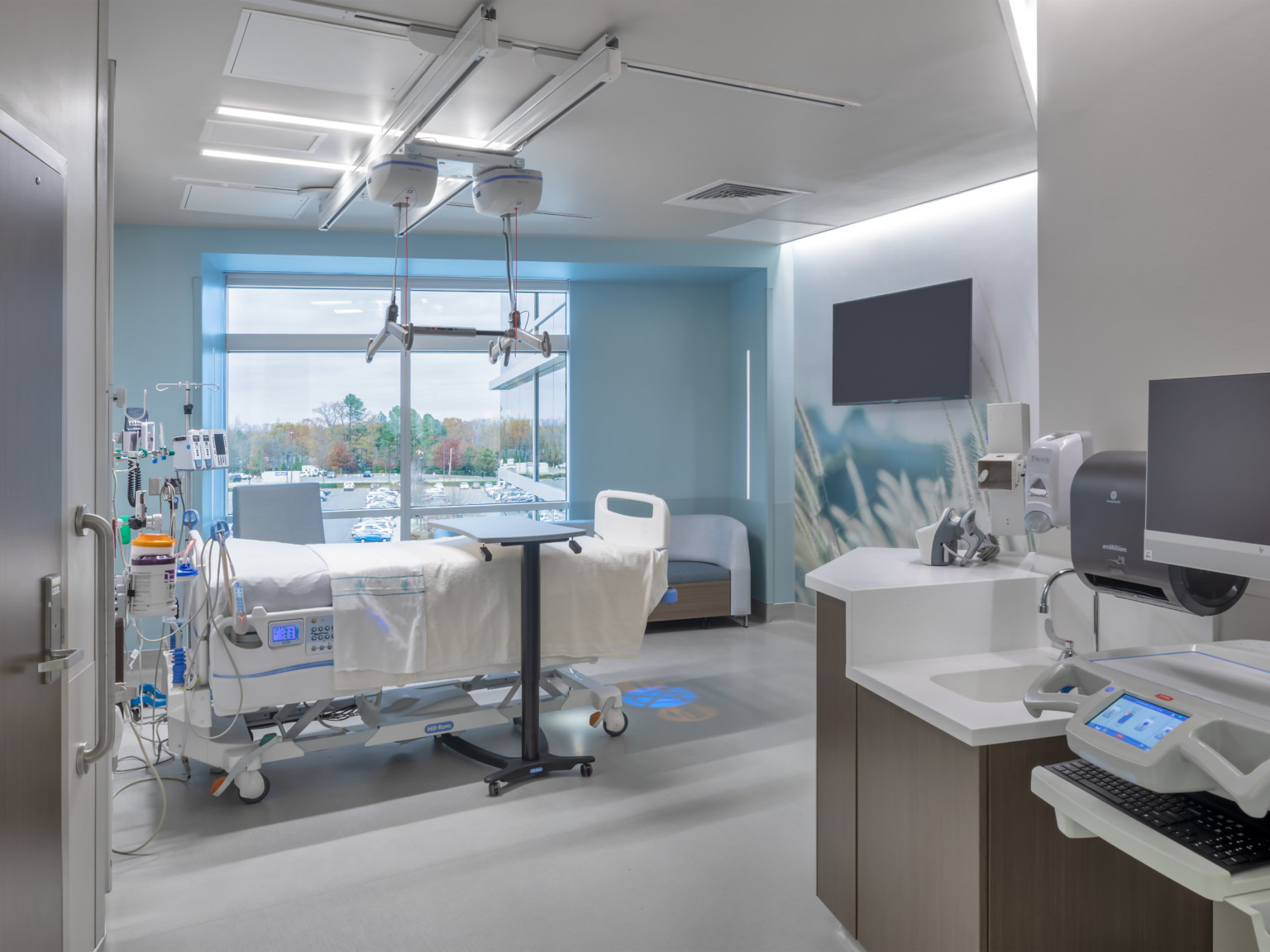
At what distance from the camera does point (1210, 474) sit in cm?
157

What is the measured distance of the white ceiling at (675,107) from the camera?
2.59m

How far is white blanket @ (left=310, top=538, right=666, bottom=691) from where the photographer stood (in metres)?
3.29

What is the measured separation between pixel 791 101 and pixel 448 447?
375 cm

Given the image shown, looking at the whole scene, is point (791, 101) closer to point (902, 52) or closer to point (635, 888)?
point (902, 52)

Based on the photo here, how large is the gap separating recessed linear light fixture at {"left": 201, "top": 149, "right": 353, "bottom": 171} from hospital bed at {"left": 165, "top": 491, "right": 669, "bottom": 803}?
172 cm

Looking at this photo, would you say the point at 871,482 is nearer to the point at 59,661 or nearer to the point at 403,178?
the point at 403,178

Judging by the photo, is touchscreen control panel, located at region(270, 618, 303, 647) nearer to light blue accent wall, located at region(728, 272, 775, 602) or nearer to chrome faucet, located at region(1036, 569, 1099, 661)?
chrome faucet, located at region(1036, 569, 1099, 661)

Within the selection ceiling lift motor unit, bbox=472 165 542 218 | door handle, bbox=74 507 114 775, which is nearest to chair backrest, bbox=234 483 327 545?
ceiling lift motor unit, bbox=472 165 542 218

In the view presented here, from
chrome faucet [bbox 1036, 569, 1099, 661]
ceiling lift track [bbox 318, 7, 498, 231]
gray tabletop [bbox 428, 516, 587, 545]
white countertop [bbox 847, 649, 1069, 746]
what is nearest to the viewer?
white countertop [bbox 847, 649, 1069, 746]

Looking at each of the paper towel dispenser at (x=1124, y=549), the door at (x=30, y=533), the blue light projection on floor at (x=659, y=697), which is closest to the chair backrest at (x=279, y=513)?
the blue light projection on floor at (x=659, y=697)

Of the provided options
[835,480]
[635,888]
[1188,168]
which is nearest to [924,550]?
[1188,168]

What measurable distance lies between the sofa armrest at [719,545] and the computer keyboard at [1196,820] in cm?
451

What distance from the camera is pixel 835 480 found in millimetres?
5715

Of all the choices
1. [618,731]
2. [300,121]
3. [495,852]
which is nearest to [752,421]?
[618,731]
